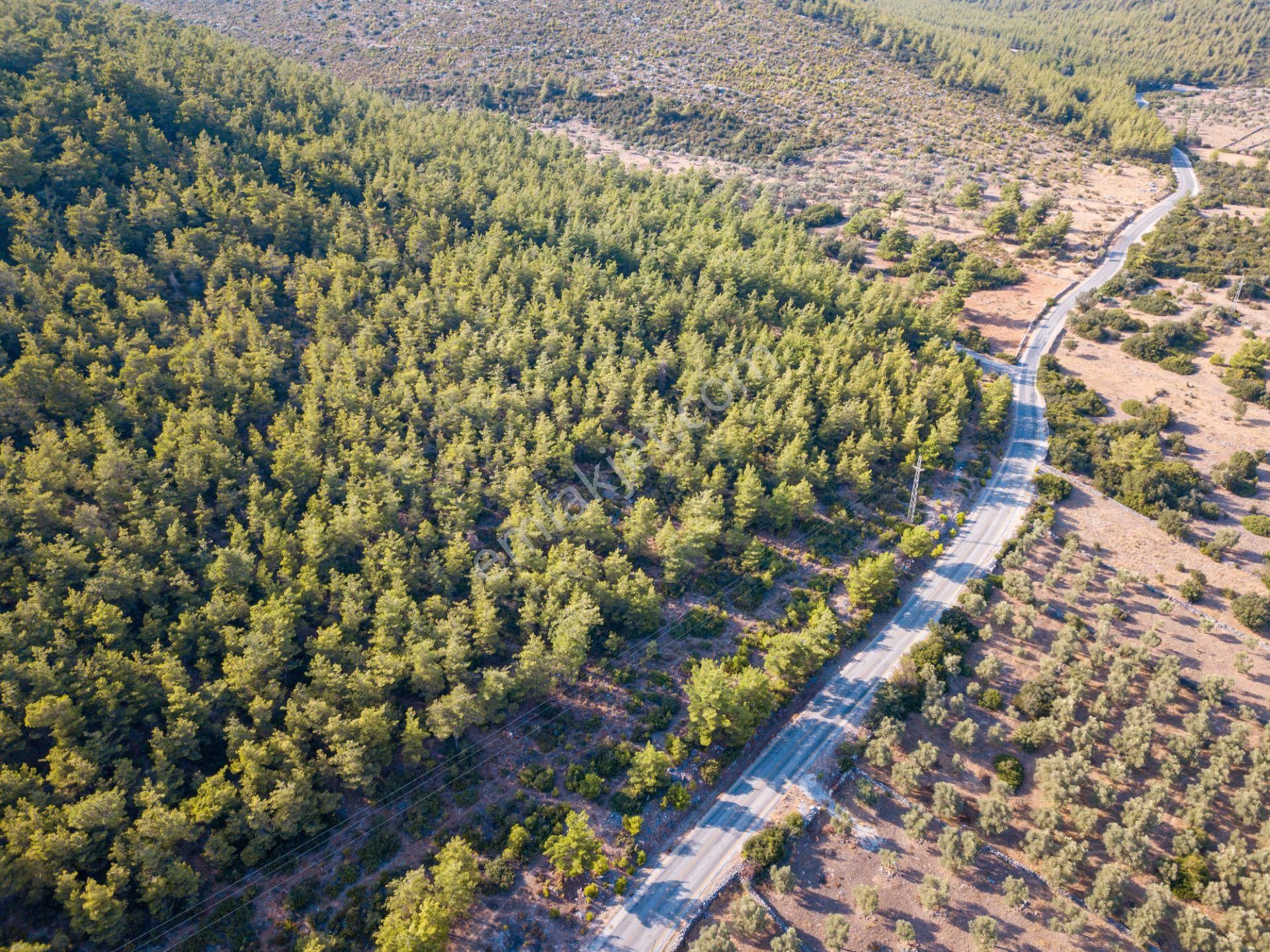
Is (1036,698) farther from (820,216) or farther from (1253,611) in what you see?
(820,216)

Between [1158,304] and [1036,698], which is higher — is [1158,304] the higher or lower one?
the higher one

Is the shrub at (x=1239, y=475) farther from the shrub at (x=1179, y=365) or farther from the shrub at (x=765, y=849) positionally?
the shrub at (x=765, y=849)

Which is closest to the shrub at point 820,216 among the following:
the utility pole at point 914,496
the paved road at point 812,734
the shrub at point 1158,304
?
the shrub at point 1158,304

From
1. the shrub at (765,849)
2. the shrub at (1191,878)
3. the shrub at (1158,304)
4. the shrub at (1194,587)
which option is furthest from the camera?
the shrub at (1158,304)

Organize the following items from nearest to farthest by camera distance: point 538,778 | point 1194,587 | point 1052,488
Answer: point 538,778 < point 1194,587 < point 1052,488

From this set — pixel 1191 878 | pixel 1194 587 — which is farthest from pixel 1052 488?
pixel 1191 878

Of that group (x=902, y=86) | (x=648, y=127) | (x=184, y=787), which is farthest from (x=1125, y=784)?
(x=902, y=86)
